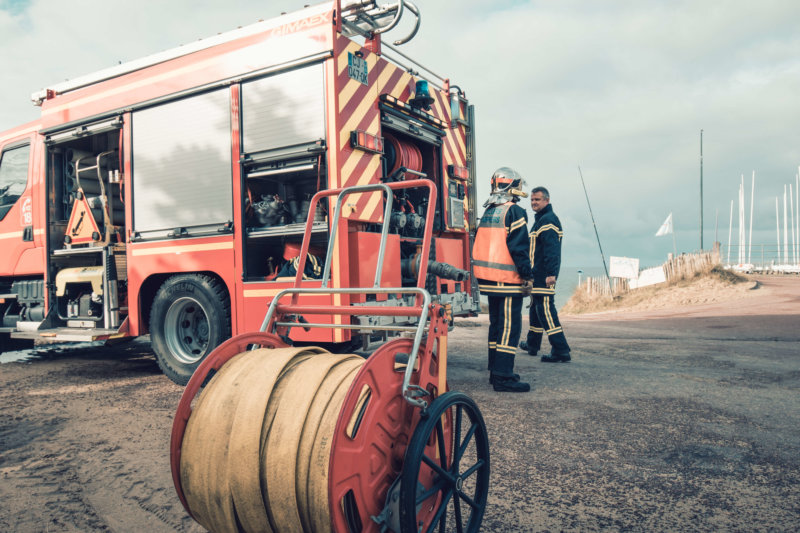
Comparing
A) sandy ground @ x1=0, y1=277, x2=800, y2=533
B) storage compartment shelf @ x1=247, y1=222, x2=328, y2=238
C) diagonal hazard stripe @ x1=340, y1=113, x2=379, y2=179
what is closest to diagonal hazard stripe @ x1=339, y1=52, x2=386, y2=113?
diagonal hazard stripe @ x1=340, y1=113, x2=379, y2=179

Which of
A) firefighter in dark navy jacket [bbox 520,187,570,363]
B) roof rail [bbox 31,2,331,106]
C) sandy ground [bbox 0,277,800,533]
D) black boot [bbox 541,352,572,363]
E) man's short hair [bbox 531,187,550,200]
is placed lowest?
sandy ground [bbox 0,277,800,533]

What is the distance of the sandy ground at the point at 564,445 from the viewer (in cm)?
257

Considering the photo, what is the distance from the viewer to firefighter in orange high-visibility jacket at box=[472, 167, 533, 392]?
479cm

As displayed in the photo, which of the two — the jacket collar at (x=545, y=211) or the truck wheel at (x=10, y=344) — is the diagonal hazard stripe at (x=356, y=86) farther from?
the truck wheel at (x=10, y=344)

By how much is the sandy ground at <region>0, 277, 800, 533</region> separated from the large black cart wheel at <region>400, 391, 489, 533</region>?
0.32 m

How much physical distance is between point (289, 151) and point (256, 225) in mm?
800

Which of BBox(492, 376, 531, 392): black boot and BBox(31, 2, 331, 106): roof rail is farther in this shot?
BBox(31, 2, 331, 106): roof rail

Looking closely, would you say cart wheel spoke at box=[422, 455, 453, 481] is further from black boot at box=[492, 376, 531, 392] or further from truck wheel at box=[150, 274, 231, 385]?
truck wheel at box=[150, 274, 231, 385]

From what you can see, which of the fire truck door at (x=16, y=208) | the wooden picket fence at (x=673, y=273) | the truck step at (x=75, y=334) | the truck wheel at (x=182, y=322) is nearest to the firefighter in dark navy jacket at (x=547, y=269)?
the truck wheel at (x=182, y=322)

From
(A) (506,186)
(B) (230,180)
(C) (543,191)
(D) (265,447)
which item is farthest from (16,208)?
(D) (265,447)

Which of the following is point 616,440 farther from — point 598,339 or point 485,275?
point 598,339

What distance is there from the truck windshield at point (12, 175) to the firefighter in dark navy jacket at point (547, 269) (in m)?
6.31

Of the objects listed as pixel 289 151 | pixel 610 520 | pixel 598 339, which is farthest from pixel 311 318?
pixel 598 339

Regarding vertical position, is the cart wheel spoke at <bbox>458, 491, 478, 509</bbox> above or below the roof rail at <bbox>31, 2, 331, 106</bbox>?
below
